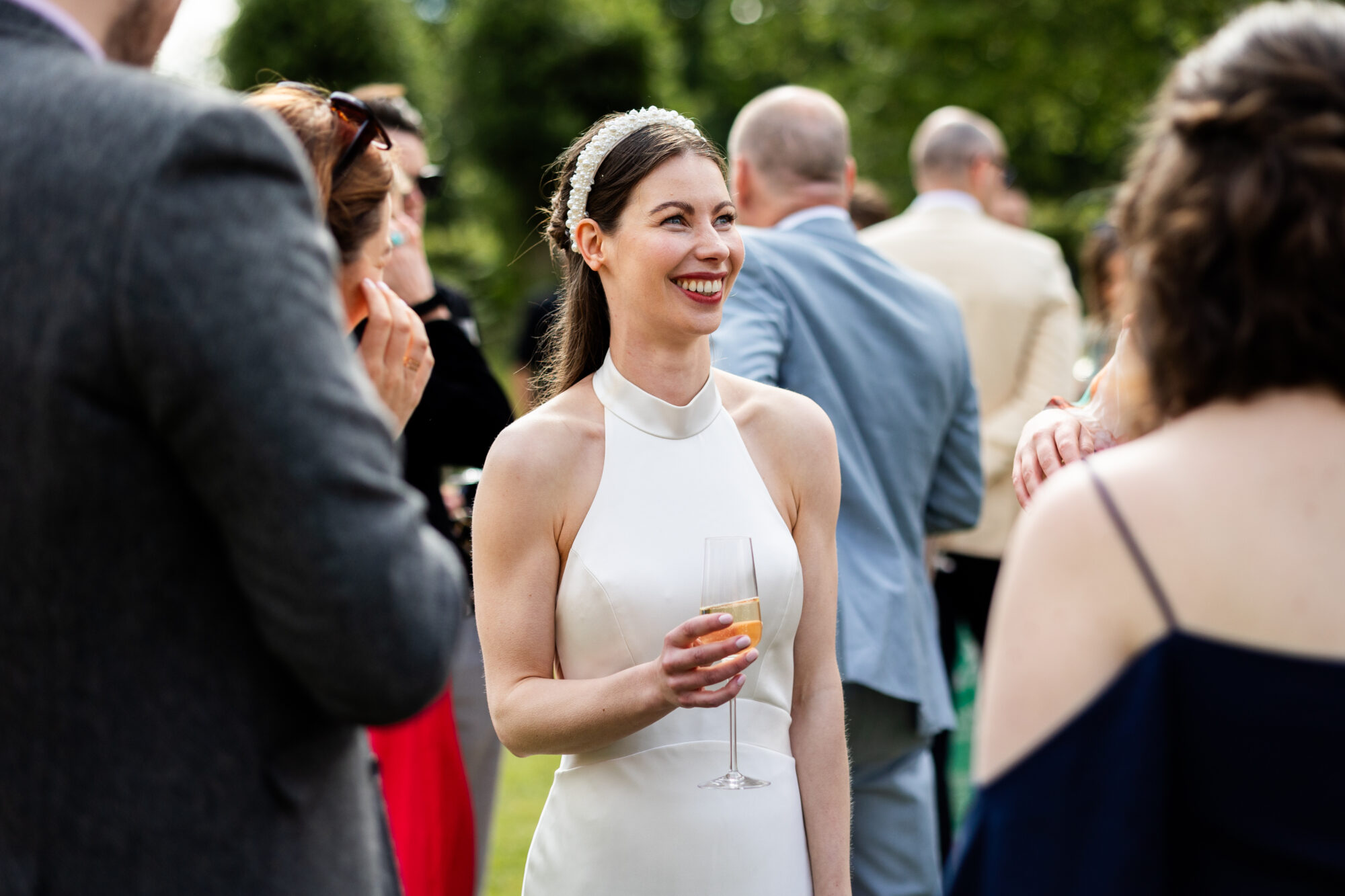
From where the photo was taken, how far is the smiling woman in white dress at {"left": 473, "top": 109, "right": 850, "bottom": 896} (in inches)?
101

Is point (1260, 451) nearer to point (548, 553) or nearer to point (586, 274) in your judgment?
point (548, 553)

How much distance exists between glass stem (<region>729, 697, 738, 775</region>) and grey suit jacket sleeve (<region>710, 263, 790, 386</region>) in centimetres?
119

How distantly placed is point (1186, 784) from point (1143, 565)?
239 millimetres

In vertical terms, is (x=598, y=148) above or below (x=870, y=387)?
above

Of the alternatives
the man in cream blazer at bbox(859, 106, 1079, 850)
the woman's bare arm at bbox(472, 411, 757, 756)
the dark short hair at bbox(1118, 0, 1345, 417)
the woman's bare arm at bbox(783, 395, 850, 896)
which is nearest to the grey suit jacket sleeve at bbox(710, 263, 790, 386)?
the woman's bare arm at bbox(783, 395, 850, 896)

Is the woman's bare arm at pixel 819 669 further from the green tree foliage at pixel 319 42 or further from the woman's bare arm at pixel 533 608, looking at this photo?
the green tree foliage at pixel 319 42

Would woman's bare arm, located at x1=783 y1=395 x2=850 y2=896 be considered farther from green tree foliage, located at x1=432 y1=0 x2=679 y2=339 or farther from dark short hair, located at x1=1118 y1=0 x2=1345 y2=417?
green tree foliage, located at x1=432 y1=0 x2=679 y2=339

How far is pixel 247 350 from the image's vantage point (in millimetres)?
1298

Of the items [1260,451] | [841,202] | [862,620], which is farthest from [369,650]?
[841,202]

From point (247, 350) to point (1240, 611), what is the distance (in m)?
1.05

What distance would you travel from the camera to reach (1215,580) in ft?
4.38

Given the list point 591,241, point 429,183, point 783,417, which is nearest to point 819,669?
point 783,417

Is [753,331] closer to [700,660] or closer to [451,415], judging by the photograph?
[451,415]

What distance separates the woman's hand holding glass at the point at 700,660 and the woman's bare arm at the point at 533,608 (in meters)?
0.14
